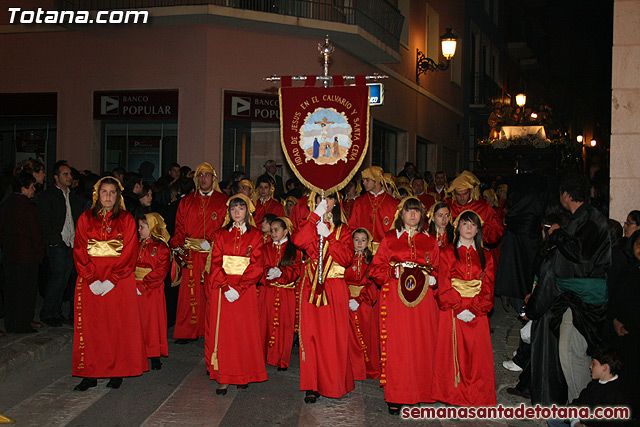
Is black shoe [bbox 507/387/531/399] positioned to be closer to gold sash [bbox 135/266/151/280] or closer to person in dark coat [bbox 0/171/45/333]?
gold sash [bbox 135/266/151/280]

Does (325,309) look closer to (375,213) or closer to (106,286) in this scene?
(106,286)

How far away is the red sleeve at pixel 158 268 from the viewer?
26.3ft

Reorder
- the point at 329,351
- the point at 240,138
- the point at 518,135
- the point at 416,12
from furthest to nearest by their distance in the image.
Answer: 1. the point at 416,12
2. the point at 518,135
3. the point at 240,138
4. the point at 329,351

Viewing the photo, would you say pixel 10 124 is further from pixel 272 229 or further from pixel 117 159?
pixel 272 229

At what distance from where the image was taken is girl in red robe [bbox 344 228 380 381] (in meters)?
7.56

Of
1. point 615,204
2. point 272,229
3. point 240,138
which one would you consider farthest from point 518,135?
point 272,229

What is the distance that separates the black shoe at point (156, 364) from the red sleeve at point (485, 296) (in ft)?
11.9

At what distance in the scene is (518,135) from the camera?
1720 cm

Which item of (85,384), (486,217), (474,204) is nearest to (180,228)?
(85,384)

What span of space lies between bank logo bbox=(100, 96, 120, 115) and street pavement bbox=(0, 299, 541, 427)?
25.9 feet

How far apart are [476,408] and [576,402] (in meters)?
0.94

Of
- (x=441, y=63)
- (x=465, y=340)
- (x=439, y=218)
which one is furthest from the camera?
(x=441, y=63)

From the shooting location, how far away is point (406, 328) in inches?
261

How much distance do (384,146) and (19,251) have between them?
43.9 ft
